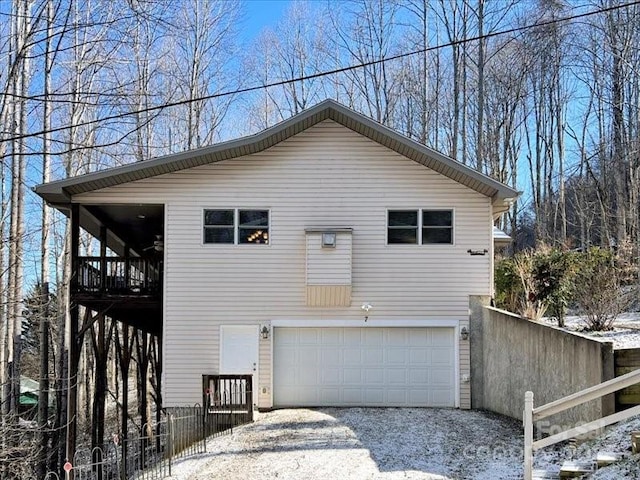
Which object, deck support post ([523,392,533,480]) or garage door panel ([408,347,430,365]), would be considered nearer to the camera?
deck support post ([523,392,533,480])

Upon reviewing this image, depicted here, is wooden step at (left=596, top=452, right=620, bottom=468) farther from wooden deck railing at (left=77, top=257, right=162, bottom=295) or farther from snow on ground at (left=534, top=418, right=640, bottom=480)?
wooden deck railing at (left=77, top=257, right=162, bottom=295)

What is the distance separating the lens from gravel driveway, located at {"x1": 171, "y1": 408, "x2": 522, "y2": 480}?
28.1 ft

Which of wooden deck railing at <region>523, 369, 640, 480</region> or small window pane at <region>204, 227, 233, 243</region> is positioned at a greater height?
small window pane at <region>204, 227, 233, 243</region>

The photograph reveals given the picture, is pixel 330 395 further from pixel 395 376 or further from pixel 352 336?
pixel 395 376

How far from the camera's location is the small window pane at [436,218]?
1359cm

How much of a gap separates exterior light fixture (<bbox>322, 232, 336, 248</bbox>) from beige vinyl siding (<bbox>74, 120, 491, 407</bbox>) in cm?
51

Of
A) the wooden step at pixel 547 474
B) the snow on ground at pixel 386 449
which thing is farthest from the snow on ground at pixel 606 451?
the wooden step at pixel 547 474

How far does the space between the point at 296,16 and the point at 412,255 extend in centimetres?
1912

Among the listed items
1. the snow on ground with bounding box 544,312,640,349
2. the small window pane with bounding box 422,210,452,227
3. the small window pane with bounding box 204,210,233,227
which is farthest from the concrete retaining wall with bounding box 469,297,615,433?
the small window pane with bounding box 204,210,233,227

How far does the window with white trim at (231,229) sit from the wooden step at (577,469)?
792 centimetres

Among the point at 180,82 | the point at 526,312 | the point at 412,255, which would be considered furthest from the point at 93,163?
Result: the point at 526,312

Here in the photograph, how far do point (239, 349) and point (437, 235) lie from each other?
4.80m

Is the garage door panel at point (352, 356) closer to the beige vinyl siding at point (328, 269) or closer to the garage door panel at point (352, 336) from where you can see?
the garage door panel at point (352, 336)

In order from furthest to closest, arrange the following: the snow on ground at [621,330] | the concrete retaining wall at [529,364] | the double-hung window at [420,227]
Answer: the double-hung window at [420,227] < the snow on ground at [621,330] < the concrete retaining wall at [529,364]
